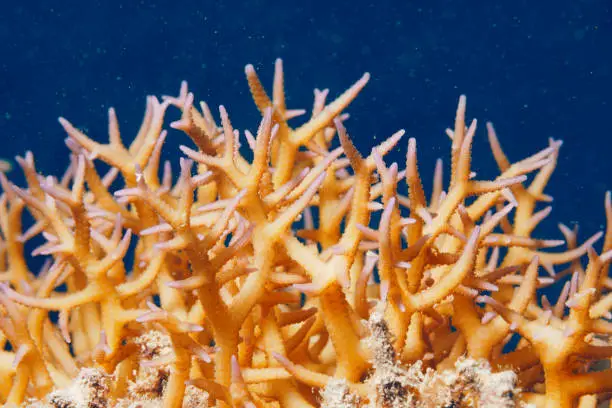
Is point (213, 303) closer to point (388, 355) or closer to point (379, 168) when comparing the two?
point (388, 355)

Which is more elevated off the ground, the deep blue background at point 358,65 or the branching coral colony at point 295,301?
the deep blue background at point 358,65

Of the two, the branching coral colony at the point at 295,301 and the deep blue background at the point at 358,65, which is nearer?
the branching coral colony at the point at 295,301

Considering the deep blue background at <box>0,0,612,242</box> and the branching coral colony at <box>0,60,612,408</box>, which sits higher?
the deep blue background at <box>0,0,612,242</box>


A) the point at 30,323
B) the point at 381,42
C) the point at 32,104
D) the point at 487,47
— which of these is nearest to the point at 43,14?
the point at 32,104

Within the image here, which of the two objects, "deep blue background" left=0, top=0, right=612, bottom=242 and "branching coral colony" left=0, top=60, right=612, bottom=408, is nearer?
"branching coral colony" left=0, top=60, right=612, bottom=408
